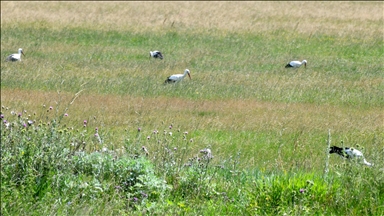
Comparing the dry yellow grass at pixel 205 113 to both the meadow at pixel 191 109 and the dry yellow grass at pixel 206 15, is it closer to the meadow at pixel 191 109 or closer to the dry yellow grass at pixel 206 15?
the meadow at pixel 191 109

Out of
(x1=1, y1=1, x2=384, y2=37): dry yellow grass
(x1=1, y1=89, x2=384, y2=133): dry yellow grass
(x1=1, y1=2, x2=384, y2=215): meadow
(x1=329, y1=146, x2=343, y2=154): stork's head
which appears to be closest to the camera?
(x1=1, y1=2, x2=384, y2=215): meadow

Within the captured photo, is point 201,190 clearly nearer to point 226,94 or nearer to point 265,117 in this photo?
point 265,117

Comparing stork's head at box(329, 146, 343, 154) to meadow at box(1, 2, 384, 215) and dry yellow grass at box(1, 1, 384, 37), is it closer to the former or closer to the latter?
meadow at box(1, 2, 384, 215)

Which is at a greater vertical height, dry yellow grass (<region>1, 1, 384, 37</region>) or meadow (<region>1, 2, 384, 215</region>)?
meadow (<region>1, 2, 384, 215</region>)

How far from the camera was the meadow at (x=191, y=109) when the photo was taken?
300 inches

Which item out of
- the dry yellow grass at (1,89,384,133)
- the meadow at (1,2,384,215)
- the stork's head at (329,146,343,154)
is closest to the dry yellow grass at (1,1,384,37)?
the meadow at (1,2,384,215)

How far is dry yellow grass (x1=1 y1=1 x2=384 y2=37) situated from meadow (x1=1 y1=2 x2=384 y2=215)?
0.38 feet

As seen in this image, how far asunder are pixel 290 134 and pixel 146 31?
661 inches

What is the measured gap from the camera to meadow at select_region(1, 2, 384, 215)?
25.0 feet

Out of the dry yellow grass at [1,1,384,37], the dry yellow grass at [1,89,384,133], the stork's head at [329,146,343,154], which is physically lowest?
the dry yellow grass at [1,1,384,37]

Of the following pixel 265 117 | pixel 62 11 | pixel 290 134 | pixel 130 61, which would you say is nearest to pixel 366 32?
pixel 130 61

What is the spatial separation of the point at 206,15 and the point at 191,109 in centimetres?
1726

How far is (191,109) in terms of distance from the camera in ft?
48.3

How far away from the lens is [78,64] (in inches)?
825
